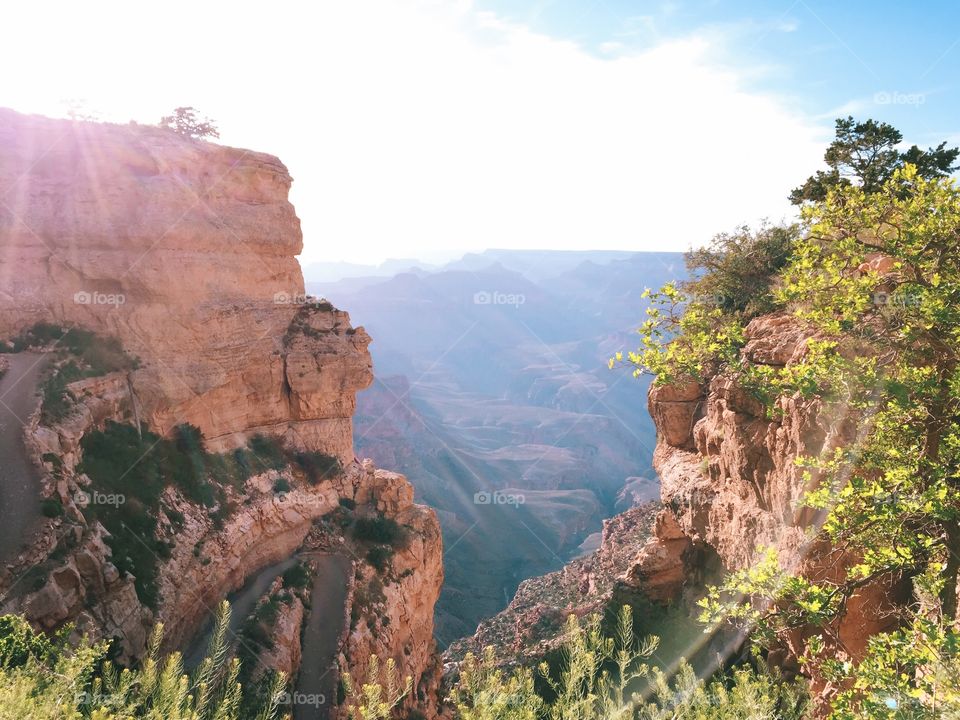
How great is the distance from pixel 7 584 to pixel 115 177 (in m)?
18.4

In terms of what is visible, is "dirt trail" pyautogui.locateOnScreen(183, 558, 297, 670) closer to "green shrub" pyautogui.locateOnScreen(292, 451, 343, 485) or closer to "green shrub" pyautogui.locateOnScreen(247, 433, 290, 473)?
"green shrub" pyautogui.locateOnScreen(247, 433, 290, 473)

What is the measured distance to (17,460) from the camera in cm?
1620

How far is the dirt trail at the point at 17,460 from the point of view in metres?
14.1

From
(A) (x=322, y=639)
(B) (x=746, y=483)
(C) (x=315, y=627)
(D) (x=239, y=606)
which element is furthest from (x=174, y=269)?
(B) (x=746, y=483)

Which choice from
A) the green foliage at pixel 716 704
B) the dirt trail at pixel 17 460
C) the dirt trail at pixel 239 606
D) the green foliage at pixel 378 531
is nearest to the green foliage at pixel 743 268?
the green foliage at pixel 716 704

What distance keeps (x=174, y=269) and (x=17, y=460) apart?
36.0 ft

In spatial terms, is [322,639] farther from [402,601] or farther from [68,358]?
[68,358]

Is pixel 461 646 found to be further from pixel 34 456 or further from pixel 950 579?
pixel 950 579

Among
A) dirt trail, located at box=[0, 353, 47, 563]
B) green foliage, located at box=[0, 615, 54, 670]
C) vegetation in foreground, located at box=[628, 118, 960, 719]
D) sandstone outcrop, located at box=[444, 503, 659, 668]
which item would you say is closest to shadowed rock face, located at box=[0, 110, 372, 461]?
dirt trail, located at box=[0, 353, 47, 563]

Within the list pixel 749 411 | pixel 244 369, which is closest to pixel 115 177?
pixel 244 369

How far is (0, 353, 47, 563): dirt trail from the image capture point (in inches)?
555

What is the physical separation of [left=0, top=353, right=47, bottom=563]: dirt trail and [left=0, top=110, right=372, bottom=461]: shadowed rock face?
2984 mm

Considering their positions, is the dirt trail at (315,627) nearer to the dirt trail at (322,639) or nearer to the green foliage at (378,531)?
the dirt trail at (322,639)

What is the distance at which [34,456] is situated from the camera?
1655 cm
